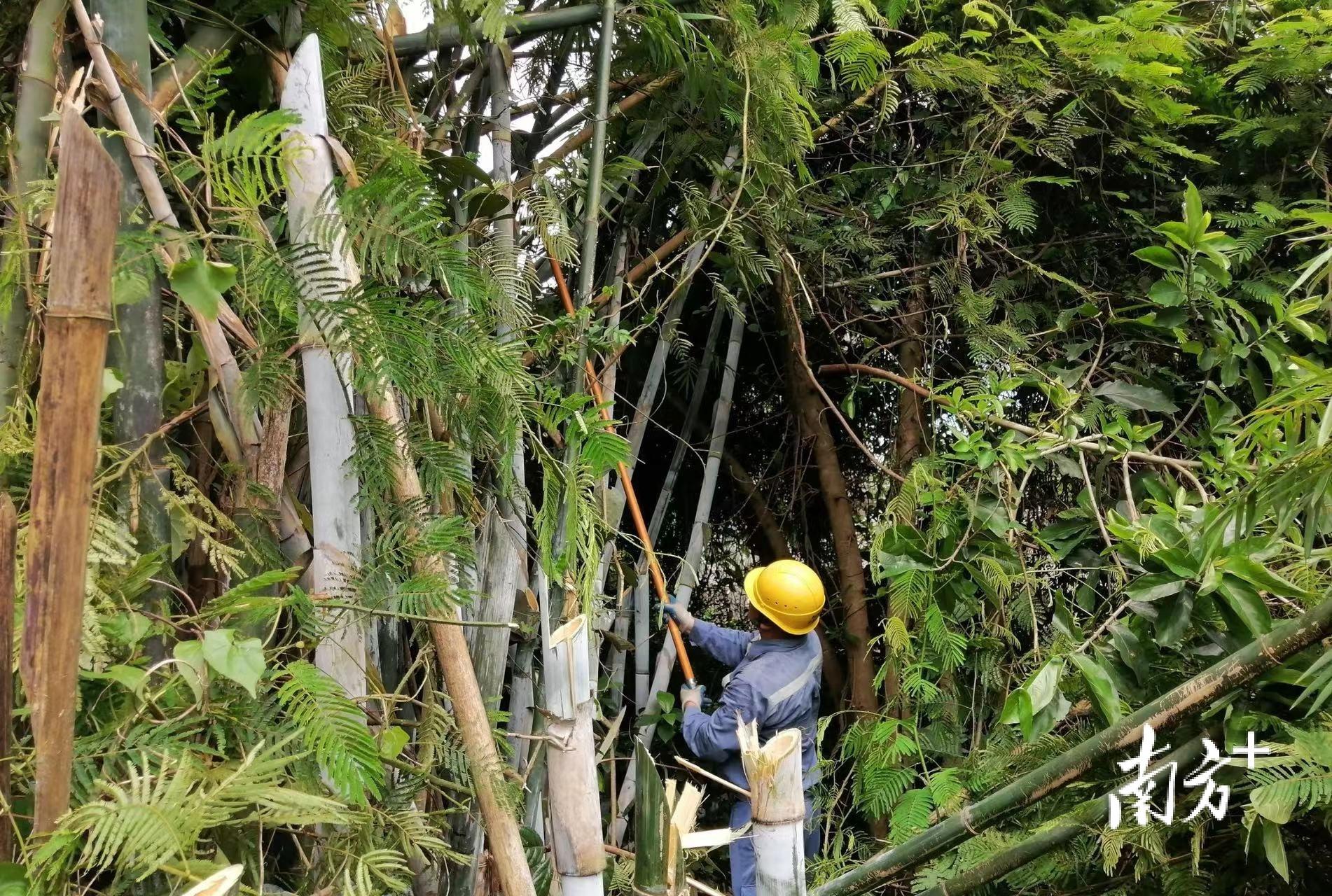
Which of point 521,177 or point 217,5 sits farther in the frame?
point 521,177

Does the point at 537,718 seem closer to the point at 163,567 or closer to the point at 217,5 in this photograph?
the point at 163,567

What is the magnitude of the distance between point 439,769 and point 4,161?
77 cm

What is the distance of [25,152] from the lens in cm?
88

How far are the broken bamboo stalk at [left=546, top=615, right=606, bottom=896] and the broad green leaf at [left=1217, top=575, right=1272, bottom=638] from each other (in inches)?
37.4

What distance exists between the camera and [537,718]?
1.56 meters

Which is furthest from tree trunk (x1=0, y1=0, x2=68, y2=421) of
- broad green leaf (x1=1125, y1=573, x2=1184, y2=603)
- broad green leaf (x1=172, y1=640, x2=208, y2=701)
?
broad green leaf (x1=1125, y1=573, x2=1184, y2=603)

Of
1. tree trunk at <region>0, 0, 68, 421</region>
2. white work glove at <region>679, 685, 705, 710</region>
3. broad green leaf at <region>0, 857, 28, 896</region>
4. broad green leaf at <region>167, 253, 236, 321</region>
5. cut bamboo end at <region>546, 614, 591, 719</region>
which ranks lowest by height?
white work glove at <region>679, 685, 705, 710</region>

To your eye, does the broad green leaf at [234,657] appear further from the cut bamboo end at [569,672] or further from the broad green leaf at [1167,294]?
the broad green leaf at [1167,294]

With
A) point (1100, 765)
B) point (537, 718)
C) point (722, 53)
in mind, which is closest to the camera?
point (1100, 765)

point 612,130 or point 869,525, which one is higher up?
point 612,130

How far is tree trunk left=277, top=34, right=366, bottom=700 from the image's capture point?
905 millimetres

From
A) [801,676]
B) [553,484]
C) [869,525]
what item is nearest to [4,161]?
[553,484]

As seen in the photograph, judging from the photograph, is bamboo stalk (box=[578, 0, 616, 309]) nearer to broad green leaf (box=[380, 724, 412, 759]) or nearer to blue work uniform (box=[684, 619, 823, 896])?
broad green leaf (box=[380, 724, 412, 759])

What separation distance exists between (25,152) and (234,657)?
508 millimetres
